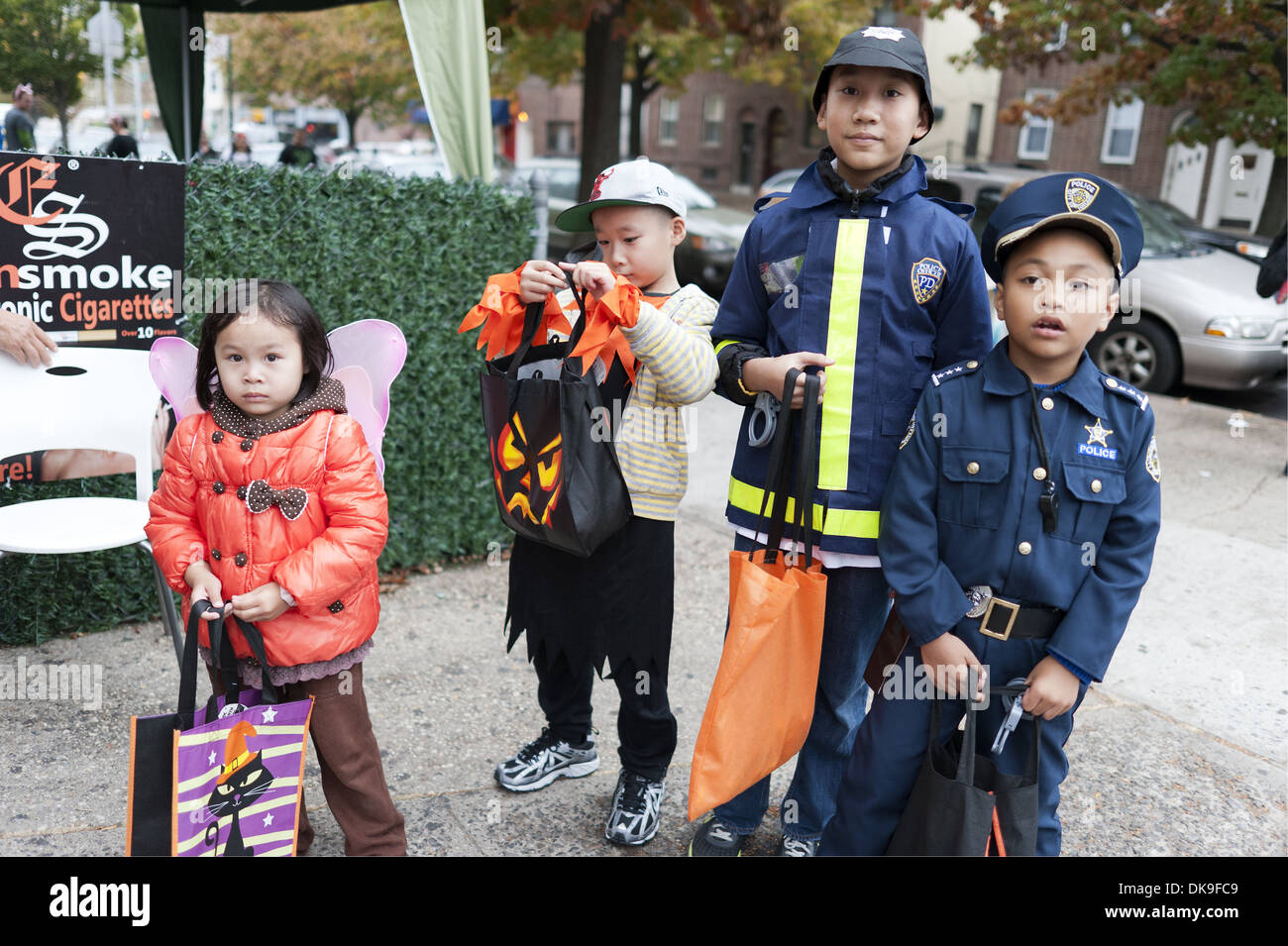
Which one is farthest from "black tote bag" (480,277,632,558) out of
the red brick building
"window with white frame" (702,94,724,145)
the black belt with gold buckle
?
"window with white frame" (702,94,724,145)

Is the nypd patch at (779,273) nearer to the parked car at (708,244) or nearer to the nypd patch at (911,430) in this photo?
the nypd patch at (911,430)

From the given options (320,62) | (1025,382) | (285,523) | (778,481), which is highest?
(320,62)

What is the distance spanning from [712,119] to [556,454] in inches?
1305

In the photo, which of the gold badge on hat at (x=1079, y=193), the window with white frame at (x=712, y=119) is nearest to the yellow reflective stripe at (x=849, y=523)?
the gold badge on hat at (x=1079, y=193)

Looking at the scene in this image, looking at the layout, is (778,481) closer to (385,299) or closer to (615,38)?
(385,299)

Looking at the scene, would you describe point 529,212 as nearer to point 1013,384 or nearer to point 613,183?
point 613,183

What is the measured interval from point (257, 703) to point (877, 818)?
4.68 ft

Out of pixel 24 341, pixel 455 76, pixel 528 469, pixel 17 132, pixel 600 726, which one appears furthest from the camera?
pixel 17 132

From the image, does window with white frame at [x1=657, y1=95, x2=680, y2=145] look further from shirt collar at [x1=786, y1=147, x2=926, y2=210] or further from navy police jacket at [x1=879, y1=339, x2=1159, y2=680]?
navy police jacket at [x1=879, y1=339, x2=1159, y2=680]

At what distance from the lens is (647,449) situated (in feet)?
→ 8.52

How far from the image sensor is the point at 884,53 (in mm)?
2217

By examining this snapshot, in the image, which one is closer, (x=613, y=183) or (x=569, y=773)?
(x=613, y=183)

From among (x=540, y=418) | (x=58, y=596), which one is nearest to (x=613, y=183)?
(x=540, y=418)

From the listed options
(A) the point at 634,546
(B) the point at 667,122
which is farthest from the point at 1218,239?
(B) the point at 667,122
